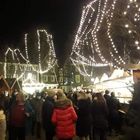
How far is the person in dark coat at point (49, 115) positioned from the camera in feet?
38.4

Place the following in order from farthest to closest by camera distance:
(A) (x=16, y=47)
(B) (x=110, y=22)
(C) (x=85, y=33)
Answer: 1. (A) (x=16, y=47)
2. (C) (x=85, y=33)
3. (B) (x=110, y=22)

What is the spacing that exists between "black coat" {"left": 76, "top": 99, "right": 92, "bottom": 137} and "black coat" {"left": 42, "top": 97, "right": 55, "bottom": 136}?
0.89 metres

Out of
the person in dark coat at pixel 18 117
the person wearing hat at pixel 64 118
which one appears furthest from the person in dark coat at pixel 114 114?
the person wearing hat at pixel 64 118

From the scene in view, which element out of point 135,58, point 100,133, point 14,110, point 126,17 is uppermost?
point 126,17

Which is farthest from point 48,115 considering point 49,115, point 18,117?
point 18,117

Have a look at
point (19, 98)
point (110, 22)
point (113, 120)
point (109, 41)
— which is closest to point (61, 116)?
point (19, 98)

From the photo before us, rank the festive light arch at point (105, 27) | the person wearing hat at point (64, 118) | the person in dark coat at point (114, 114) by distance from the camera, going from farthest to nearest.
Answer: the festive light arch at point (105, 27) → the person in dark coat at point (114, 114) → the person wearing hat at point (64, 118)

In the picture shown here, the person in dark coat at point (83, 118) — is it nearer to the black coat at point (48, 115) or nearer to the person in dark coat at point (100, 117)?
the person in dark coat at point (100, 117)

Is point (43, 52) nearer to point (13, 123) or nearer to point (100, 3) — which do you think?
point (100, 3)

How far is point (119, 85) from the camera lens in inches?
781

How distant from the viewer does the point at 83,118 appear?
12.2m

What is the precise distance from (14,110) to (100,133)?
9.23 ft

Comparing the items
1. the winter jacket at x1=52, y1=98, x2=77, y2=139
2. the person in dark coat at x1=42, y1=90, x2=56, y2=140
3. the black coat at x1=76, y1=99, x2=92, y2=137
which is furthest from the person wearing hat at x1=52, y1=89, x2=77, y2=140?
the black coat at x1=76, y1=99, x2=92, y2=137

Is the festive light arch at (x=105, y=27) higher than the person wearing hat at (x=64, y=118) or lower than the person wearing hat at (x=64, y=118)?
higher
